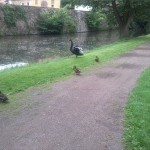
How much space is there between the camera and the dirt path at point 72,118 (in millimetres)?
7238

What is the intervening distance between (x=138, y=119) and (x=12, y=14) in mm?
37503

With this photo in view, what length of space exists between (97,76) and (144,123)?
6.14 m

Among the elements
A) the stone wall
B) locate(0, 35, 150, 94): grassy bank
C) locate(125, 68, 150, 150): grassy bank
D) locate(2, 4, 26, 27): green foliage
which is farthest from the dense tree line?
locate(125, 68, 150, 150): grassy bank

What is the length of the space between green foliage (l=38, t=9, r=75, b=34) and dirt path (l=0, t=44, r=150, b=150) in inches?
1387

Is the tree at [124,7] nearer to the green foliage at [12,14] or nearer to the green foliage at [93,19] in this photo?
the green foliage at [12,14]

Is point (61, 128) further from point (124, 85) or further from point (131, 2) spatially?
point (131, 2)

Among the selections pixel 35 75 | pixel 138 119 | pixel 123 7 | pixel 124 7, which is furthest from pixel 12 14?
pixel 138 119

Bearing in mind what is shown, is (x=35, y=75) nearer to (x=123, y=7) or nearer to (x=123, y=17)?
(x=123, y=7)

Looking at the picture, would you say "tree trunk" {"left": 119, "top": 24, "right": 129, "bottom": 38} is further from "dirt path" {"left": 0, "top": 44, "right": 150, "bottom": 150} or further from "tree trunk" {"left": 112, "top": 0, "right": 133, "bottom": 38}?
"dirt path" {"left": 0, "top": 44, "right": 150, "bottom": 150}

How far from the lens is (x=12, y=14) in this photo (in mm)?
44062

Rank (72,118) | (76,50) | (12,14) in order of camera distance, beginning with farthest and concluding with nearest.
→ (12,14)
(76,50)
(72,118)

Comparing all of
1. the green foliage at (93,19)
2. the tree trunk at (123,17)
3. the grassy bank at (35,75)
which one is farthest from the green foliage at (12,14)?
the grassy bank at (35,75)

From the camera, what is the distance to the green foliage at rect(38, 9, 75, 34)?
158 ft

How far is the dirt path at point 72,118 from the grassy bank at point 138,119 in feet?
0.67
